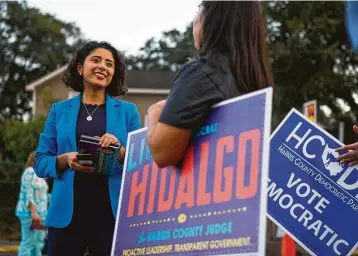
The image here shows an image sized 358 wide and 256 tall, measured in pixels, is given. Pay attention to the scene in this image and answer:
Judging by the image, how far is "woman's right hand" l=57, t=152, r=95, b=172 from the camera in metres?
3.68

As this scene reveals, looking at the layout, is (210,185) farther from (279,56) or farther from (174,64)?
(174,64)

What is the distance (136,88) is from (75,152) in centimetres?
3693

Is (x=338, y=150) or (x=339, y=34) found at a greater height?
(x=339, y=34)

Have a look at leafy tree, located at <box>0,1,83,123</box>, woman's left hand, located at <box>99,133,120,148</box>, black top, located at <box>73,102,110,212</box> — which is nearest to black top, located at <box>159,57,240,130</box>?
woman's left hand, located at <box>99,133,120,148</box>

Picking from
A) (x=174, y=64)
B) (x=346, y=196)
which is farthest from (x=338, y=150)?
(x=174, y=64)

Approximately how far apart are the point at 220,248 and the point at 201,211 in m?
0.16

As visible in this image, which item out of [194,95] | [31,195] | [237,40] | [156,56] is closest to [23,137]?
[31,195]

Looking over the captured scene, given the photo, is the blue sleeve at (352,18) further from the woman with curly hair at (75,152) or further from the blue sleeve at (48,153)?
the blue sleeve at (48,153)

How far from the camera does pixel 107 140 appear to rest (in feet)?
11.8

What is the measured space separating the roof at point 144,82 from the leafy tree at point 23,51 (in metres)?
Result: 9.11

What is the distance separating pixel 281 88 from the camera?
31203 millimetres

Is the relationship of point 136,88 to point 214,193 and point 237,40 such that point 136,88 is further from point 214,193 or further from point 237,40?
point 214,193

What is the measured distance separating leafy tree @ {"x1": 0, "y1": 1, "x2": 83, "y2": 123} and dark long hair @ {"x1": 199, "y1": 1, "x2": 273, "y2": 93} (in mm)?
48456

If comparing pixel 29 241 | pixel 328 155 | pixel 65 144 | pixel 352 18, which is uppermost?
pixel 29 241
